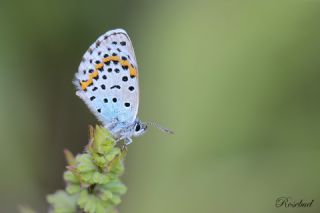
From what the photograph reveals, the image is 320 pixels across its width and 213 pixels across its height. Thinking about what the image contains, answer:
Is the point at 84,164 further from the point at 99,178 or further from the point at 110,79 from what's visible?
the point at 110,79

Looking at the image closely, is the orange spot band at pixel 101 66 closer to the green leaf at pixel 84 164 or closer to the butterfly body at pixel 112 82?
the butterfly body at pixel 112 82

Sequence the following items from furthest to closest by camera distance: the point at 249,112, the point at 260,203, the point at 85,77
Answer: the point at 249,112 → the point at 260,203 → the point at 85,77

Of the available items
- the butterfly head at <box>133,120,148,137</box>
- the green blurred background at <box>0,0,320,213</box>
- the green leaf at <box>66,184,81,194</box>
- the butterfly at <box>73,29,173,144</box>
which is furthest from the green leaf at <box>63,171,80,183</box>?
the green blurred background at <box>0,0,320,213</box>

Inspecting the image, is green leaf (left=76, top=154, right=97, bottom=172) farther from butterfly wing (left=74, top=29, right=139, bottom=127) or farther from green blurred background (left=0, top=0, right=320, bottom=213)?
green blurred background (left=0, top=0, right=320, bottom=213)

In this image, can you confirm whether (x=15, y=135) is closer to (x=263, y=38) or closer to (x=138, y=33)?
(x=138, y=33)

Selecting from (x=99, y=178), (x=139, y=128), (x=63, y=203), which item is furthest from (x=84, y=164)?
(x=139, y=128)

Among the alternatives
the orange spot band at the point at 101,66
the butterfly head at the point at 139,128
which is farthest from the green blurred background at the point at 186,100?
the orange spot band at the point at 101,66

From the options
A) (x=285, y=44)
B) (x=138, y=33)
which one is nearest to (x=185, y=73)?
(x=138, y=33)
